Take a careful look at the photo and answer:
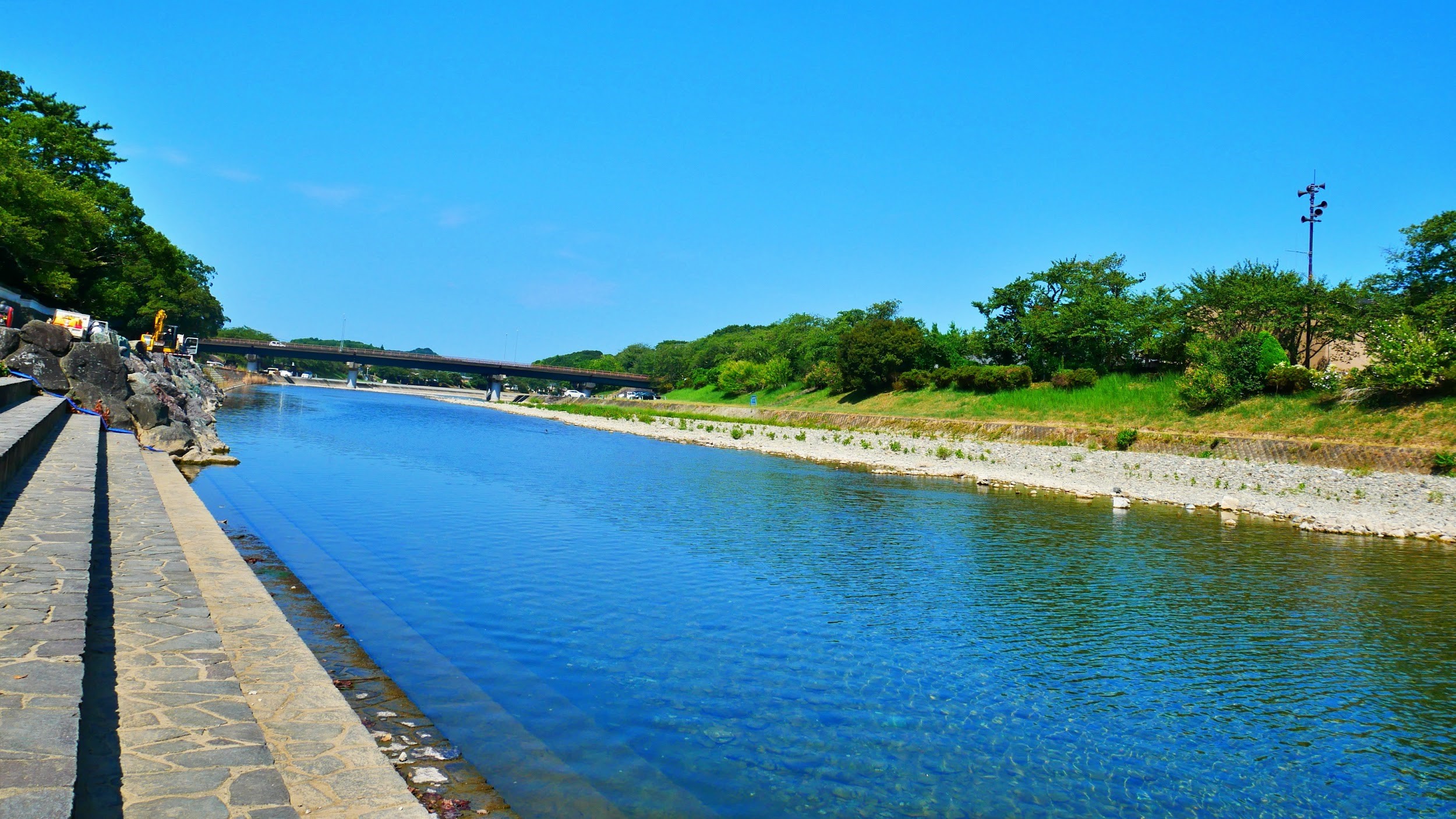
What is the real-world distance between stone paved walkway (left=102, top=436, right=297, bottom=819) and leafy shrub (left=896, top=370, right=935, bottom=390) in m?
52.4

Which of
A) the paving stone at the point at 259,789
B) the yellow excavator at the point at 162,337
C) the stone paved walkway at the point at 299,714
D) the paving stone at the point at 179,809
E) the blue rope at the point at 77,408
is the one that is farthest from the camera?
the yellow excavator at the point at 162,337

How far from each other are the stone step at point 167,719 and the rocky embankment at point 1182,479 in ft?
72.1

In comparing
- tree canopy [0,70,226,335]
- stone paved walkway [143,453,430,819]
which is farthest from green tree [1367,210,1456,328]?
tree canopy [0,70,226,335]

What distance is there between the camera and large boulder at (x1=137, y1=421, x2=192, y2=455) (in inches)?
845

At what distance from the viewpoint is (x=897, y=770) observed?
6457 mm

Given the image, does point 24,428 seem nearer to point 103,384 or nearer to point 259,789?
point 259,789

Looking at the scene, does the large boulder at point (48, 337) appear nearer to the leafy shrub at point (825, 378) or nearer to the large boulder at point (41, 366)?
the large boulder at point (41, 366)

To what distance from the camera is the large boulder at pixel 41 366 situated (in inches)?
806

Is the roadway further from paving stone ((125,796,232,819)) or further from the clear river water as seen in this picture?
paving stone ((125,796,232,819))

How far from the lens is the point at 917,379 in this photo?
189ft

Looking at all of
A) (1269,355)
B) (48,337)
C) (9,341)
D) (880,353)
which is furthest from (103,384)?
(880,353)

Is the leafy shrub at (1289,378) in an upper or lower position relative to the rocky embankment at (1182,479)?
upper

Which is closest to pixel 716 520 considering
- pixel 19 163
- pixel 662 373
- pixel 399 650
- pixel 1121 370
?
pixel 399 650

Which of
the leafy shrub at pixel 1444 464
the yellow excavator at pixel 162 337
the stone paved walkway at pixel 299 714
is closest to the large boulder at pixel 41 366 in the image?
the stone paved walkway at pixel 299 714
